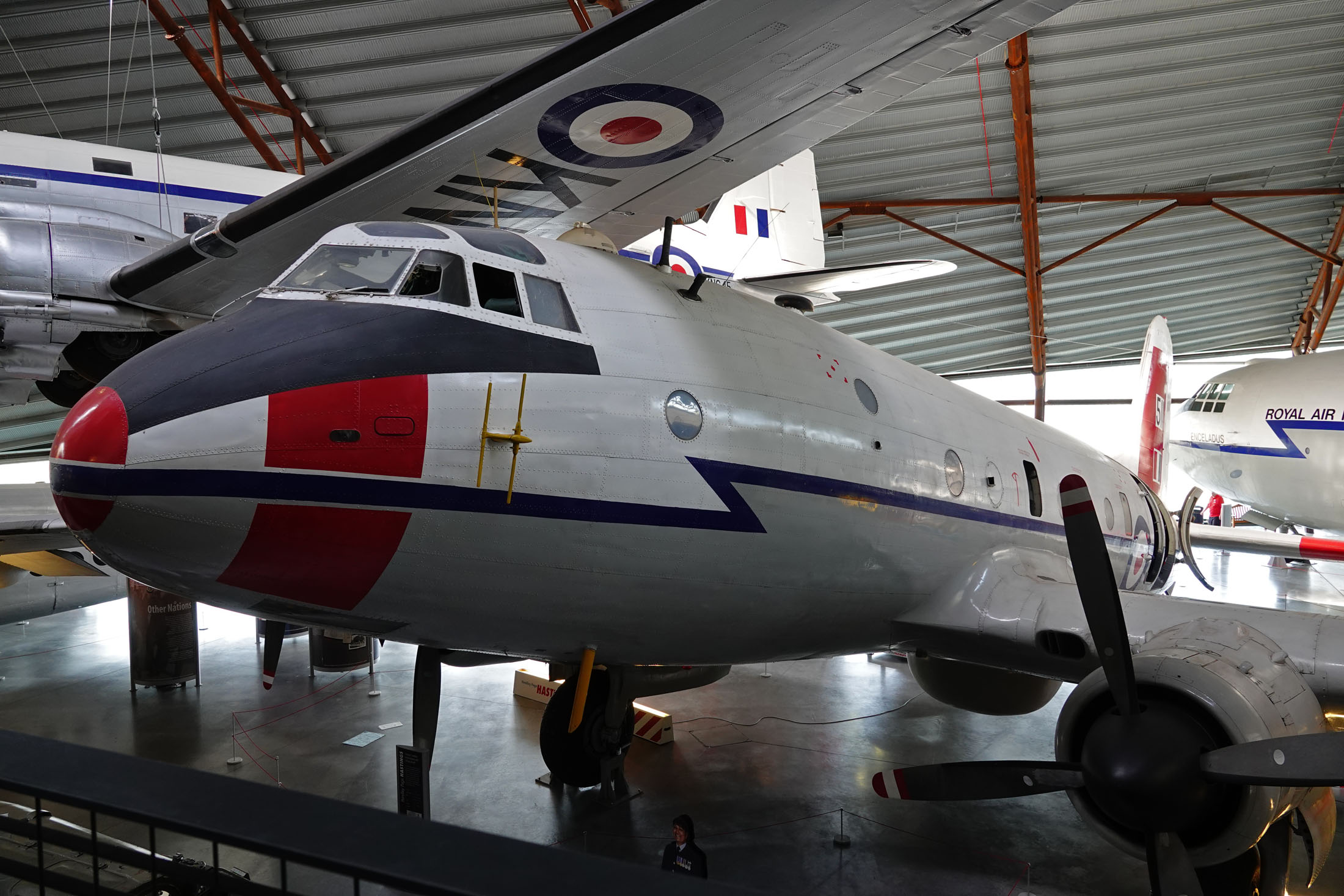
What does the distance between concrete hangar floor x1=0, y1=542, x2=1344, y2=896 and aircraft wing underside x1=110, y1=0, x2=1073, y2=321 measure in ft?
20.3

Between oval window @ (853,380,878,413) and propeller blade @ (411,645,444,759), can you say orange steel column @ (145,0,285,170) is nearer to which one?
propeller blade @ (411,645,444,759)

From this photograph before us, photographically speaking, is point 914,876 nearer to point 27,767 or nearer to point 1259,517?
point 27,767

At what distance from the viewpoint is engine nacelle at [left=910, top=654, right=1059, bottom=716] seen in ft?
31.7

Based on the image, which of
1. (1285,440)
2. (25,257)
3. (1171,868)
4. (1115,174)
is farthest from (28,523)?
(1115,174)

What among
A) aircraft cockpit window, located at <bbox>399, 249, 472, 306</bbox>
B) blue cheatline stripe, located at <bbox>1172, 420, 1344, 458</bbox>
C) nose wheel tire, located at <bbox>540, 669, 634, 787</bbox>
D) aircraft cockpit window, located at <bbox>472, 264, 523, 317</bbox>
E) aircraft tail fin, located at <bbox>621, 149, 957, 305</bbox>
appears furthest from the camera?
blue cheatline stripe, located at <bbox>1172, 420, 1344, 458</bbox>

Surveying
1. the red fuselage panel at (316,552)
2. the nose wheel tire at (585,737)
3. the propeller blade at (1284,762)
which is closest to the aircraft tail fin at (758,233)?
the nose wheel tire at (585,737)

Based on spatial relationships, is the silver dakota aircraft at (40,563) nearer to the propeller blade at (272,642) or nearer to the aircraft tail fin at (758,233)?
the propeller blade at (272,642)

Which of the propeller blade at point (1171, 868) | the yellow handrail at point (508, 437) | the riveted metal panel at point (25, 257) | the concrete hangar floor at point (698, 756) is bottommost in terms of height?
the concrete hangar floor at point (698, 756)

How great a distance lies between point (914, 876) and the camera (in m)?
7.93

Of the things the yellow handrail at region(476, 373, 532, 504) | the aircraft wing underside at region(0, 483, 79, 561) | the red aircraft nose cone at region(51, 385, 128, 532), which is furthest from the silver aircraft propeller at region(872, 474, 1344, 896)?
the aircraft wing underside at region(0, 483, 79, 561)

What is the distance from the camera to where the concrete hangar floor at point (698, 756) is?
831 centimetres

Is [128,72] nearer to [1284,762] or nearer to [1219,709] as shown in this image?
[1219,709]

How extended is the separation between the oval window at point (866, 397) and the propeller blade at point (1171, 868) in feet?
11.5

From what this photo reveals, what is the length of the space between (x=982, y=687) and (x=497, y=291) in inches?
283
